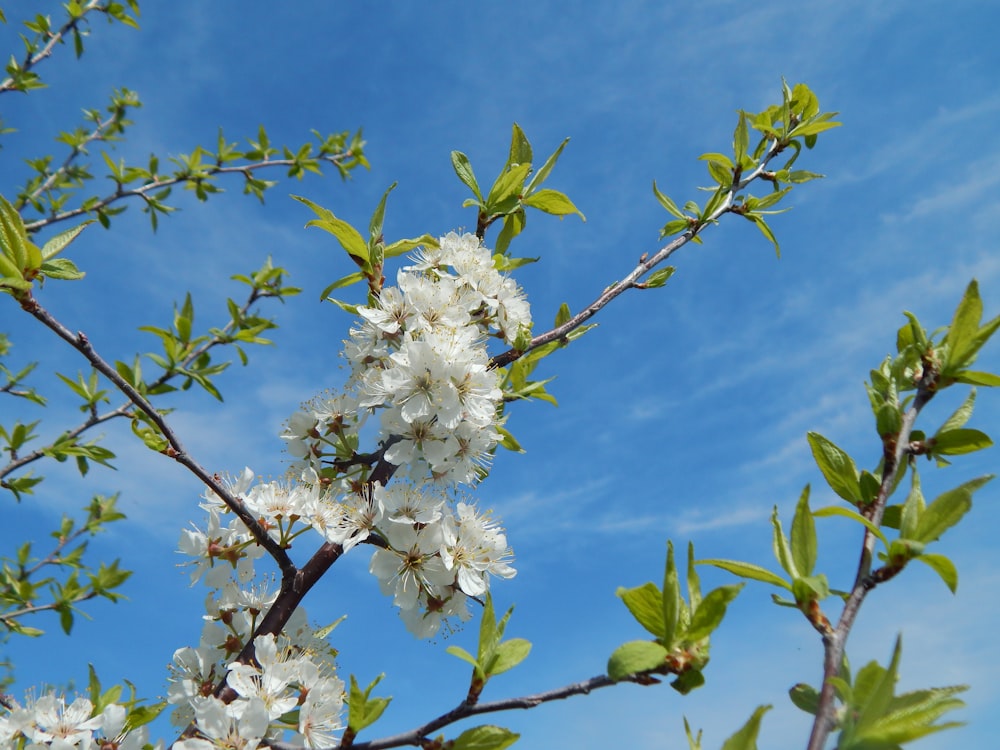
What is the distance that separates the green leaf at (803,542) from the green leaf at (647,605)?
22 centimetres

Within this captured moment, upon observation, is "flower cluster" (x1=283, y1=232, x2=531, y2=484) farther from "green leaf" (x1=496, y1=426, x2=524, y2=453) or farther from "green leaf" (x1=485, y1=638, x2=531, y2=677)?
"green leaf" (x1=485, y1=638, x2=531, y2=677)

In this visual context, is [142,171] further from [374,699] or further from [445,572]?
[374,699]

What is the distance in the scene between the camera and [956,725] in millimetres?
789

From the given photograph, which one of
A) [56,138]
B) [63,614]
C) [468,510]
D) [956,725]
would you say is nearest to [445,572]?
[468,510]

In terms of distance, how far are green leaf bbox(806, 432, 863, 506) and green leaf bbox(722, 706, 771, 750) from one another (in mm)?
440

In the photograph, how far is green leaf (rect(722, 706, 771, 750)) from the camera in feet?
2.89

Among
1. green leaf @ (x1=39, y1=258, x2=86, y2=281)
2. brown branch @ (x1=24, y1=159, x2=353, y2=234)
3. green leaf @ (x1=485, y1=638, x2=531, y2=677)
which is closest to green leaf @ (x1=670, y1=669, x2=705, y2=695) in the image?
green leaf @ (x1=485, y1=638, x2=531, y2=677)

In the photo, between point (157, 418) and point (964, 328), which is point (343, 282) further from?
point (964, 328)

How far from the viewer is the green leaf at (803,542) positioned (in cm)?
107

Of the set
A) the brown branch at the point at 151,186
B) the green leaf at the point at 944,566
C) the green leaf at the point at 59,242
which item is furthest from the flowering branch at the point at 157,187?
the green leaf at the point at 944,566

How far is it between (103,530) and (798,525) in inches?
191

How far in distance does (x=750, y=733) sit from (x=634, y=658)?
218mm

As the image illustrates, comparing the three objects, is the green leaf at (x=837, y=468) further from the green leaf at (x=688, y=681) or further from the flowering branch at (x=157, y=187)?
the flowering branch at (x=157, y=187)

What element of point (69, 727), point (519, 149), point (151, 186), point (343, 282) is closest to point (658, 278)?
point (519, 149)
